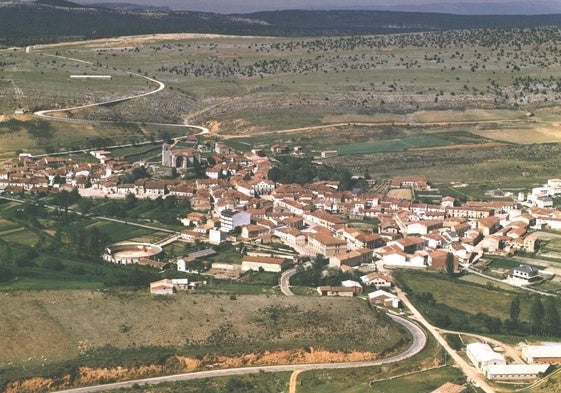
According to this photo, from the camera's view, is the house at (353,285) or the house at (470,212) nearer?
the house at (353,285)

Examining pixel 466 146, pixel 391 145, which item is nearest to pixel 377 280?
pixel 466 146

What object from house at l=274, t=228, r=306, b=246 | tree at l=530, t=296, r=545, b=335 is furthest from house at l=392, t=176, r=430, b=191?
tree at l=530, t=296, r=545, b=335

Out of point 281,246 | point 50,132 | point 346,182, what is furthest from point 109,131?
point 281,246

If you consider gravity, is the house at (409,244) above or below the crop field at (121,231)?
above

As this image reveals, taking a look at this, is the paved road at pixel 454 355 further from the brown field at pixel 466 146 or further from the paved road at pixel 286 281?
the brown field at pixel 466 146

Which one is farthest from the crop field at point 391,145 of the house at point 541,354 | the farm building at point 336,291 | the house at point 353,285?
the house at point 541,354

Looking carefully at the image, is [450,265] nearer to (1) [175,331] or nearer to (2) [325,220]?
(2) [325,220]
